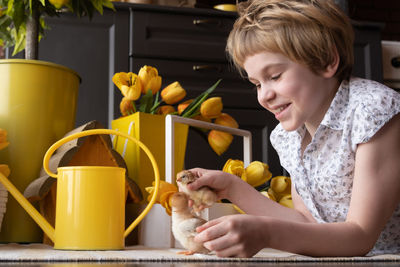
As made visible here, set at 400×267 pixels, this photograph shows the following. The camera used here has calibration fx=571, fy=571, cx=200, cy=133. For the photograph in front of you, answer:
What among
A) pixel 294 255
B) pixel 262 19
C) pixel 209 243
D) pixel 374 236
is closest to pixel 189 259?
pixel 209 243

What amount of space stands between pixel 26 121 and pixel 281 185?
51cm

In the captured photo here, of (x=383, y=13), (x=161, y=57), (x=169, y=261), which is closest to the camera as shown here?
(x=169, y=261)

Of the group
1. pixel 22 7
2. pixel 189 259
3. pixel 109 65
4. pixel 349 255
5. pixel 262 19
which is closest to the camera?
pixel 189 259

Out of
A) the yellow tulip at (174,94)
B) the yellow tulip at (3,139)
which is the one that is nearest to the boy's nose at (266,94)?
the yellow tulip at (174,94)

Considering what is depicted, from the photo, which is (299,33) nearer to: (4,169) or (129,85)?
(129,85)

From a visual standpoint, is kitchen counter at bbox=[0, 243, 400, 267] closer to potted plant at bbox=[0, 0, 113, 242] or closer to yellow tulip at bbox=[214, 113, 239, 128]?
potted plant at bbox=[0, 0, 113, 242]

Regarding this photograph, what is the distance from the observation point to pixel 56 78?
3.59 ft

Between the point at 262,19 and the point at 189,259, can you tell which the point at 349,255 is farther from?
the point at 262,19

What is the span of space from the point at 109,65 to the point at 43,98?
1.01 metres

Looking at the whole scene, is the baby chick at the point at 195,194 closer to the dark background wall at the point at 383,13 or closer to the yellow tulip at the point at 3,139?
the yellow tulip at the point at 3,139

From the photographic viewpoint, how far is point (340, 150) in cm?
95

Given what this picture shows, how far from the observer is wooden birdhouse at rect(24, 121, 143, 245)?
0.97 m

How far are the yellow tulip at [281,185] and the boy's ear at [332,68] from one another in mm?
245

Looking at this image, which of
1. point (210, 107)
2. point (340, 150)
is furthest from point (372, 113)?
point (210, 107)
